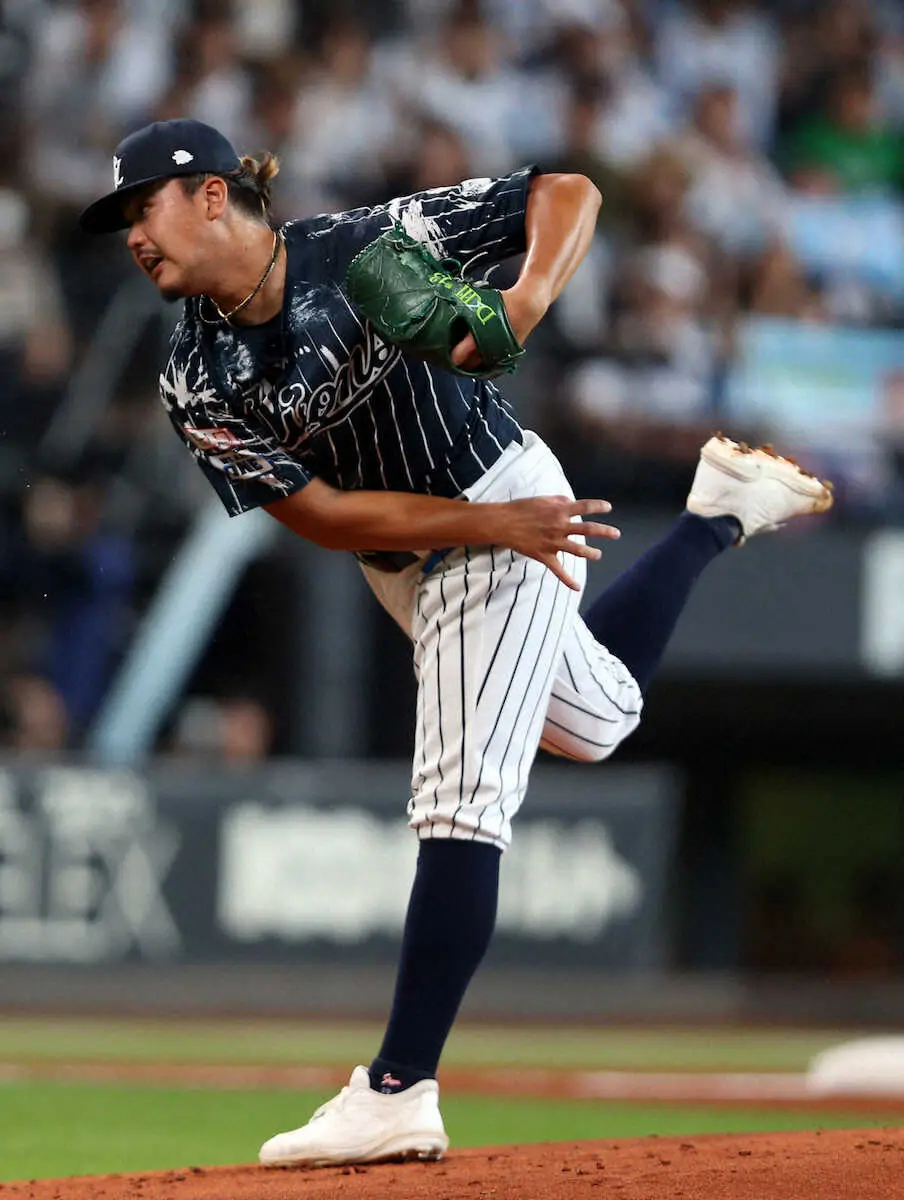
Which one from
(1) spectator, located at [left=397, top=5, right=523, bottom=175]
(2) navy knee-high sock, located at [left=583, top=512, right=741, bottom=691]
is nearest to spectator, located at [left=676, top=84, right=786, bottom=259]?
(1) spectator, located at [left=397, top=5, right=523, bottom=175]

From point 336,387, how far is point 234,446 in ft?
0.63

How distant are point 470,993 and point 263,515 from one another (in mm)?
2285

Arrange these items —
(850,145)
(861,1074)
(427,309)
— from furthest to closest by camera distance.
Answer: (850,145) → (861,1074) → (427,309)

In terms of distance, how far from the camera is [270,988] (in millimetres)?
7816

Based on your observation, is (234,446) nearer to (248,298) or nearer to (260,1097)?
(248,298)

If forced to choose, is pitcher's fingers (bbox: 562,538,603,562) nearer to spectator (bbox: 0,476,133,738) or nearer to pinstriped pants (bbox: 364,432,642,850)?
pinstriped pants (bbox: 364,432,642,850)

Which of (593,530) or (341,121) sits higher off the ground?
(341,121)

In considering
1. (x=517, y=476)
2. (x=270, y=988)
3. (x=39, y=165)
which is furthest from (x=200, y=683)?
(x=517, y=476)

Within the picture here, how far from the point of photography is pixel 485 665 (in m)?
3.14

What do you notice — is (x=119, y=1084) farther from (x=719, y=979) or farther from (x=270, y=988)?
(x=719, y=979)

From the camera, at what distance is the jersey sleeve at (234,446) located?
308 cm

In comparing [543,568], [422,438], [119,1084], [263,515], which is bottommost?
[119,1084]

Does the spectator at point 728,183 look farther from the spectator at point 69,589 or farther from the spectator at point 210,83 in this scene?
the spectator at point 69,589

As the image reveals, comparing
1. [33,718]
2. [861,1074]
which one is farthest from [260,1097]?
[33,718]
